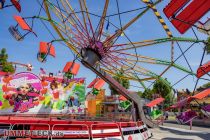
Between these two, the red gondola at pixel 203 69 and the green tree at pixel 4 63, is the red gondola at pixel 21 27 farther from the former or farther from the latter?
the green tree at pixel 4 63

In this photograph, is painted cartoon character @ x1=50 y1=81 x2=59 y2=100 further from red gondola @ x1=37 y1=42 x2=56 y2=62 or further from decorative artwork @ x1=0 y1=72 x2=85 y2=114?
red gondola @ x1=37 y1=42 x2=56 y2=62

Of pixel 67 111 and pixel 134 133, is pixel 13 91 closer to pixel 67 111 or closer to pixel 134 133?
pixel 67 111

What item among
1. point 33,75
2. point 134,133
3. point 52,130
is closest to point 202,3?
point 134,133

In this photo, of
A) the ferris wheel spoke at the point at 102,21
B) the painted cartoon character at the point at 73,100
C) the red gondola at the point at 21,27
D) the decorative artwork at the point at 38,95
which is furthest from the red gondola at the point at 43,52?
the painted cartoon character at the point at 73,100

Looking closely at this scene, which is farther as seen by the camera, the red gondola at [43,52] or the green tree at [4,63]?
the green tree at [4,63]

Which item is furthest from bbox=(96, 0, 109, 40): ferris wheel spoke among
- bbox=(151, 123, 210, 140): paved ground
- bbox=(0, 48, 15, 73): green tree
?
bbox=(0, 48, 15, 73): green tree

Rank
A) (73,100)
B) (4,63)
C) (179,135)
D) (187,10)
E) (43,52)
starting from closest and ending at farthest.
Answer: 1. (187,10)
2. (179,135)
3. (43,52)
4. (73,100)
5. (4,63)

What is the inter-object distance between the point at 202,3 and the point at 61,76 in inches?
977

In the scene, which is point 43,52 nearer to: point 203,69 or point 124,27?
point 124,27

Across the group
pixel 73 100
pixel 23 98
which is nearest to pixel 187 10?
pixel 23 98

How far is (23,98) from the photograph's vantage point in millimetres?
32312

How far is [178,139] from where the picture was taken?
19688mm

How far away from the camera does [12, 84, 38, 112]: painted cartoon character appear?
105 feet

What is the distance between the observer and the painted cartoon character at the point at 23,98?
105 ft
